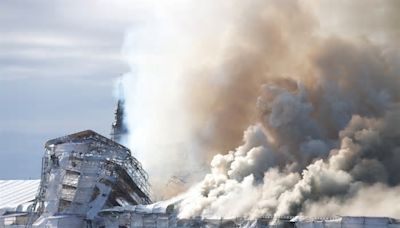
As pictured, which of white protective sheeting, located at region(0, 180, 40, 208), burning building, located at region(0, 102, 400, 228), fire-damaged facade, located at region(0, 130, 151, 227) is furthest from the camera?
white protective sheeting, located at region(0, 180, 40, 208)

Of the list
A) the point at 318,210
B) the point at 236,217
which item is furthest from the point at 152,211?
the point at 318,210

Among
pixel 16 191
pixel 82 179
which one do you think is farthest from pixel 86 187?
pixel 16 191

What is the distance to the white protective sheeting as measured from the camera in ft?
384

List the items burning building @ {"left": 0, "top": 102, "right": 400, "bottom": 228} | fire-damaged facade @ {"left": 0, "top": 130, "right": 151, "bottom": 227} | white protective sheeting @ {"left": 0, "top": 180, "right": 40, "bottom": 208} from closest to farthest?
1. burning building @ {"left": 0, "top": 102, "right": 400, "bottom": 228}
2. fire-damaged facade @ {"left": 0, "top": 130, "right": 151, "bottom": 227}
3. white protective sheeting @ {"left": 0, "top": 180, "right": 40, "bottom": 208}

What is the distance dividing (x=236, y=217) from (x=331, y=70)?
16.0 meters

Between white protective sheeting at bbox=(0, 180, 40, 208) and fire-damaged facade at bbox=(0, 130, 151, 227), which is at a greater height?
white protective sheeting at bbox=(0, 180, 40, 208)

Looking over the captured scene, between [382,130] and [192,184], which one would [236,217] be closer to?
[382,130]

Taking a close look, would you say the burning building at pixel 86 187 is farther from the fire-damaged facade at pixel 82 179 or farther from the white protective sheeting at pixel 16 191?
the white protective sheeting at pixel 16 191

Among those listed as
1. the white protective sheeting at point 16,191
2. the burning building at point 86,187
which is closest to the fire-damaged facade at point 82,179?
the burning building at point 86,187

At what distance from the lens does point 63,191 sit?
9456 centimetres

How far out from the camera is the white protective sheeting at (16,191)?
117 m

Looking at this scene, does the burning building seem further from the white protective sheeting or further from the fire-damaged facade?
the white protective sheeting

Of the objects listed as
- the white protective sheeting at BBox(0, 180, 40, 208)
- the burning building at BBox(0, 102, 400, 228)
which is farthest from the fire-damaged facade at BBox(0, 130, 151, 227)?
the white protective sheeting at BBox(0, 180, 40, 208)

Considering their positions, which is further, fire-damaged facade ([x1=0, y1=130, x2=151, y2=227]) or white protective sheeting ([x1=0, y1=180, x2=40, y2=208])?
white protective sheeting ([x1=0, y1=180, x2=40, y2=208])
